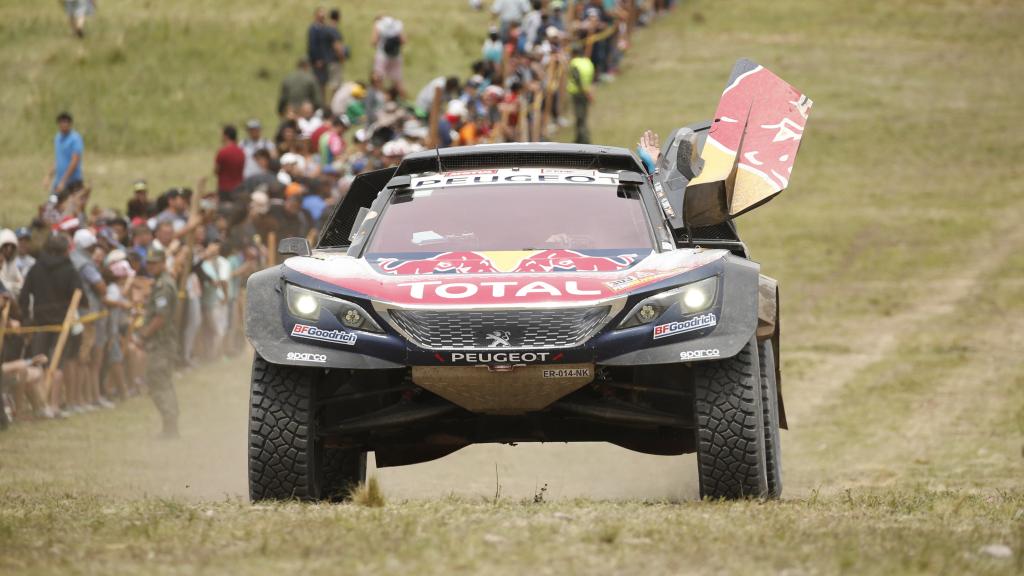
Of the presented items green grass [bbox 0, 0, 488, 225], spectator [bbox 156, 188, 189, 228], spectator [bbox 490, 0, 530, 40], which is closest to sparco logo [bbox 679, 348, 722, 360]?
spectator [bbox 156, 188, 189, 228]

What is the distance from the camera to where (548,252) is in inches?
355

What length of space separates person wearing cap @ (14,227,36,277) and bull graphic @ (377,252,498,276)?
6808 millimetres

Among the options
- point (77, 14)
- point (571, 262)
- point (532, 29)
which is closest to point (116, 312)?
point (571, 262)

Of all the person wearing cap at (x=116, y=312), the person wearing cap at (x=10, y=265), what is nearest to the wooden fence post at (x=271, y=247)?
the person wearing cap at (x=116, y=312)

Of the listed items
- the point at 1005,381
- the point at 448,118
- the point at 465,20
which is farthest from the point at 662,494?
the point at 465,20

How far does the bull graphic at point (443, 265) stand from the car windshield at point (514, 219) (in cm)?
32

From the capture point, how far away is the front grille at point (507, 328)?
8.07 meters

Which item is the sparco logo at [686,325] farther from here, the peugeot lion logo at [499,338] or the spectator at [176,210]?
the spectator at [176,210]

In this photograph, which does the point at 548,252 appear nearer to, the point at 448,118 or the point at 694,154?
the point at 694,154

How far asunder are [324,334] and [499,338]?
2.59 ft

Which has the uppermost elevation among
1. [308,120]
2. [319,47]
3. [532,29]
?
[532,29]

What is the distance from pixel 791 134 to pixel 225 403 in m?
7.60

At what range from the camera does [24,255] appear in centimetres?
1522

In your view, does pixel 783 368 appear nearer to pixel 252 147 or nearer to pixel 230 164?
pixel 230 164
